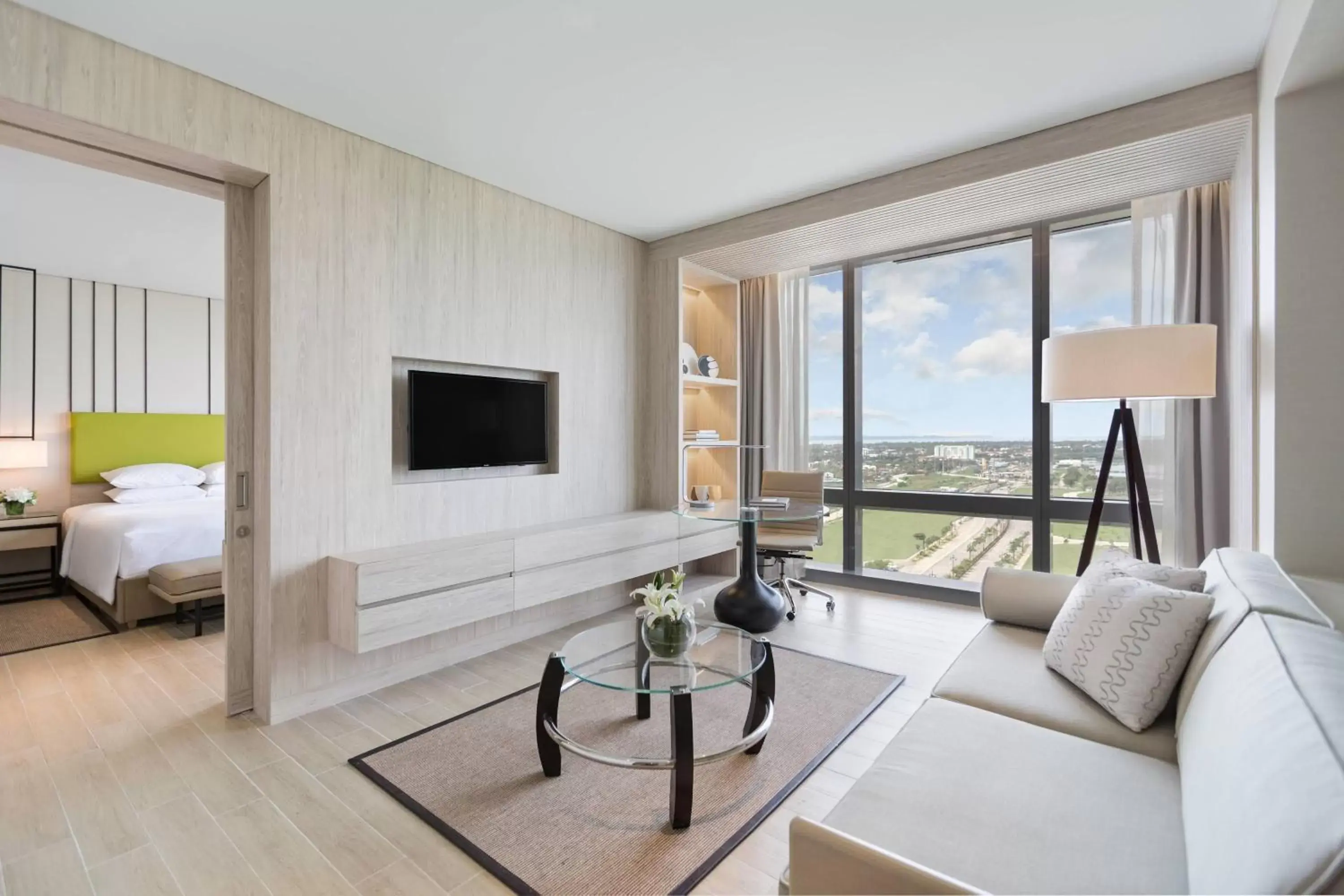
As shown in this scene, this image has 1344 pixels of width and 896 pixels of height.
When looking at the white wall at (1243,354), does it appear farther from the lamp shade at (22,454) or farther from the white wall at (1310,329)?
the lamp shade at (22,454)

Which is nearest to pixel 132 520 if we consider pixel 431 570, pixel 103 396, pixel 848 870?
pixel 103 396

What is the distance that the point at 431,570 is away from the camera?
2.89m

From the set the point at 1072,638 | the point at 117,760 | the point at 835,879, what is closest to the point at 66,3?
the point at 117,760

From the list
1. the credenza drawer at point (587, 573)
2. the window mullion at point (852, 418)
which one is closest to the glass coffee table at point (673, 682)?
the credenza drawer at point (587, 573)

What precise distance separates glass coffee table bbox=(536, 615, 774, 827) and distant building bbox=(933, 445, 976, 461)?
2.64 m

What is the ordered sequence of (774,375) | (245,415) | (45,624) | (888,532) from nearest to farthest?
(245,415)
(45,624)
(888,532)
(774,375)

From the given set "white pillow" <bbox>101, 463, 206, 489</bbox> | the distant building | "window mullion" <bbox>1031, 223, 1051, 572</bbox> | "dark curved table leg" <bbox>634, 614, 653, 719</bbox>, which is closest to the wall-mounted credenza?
"dark curved table leg" <bbox>634, 614, 653, 719</bbox>

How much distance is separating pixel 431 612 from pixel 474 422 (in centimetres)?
112

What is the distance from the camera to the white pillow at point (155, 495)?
504cm

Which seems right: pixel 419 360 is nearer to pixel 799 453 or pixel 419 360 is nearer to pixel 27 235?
pixel 799 453

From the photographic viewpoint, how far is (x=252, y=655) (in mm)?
2770

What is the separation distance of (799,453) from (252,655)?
3764mm

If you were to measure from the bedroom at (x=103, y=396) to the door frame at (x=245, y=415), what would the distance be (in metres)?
0.69

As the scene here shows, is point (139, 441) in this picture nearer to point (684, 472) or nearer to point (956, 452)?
Answer: point (684, 472)
